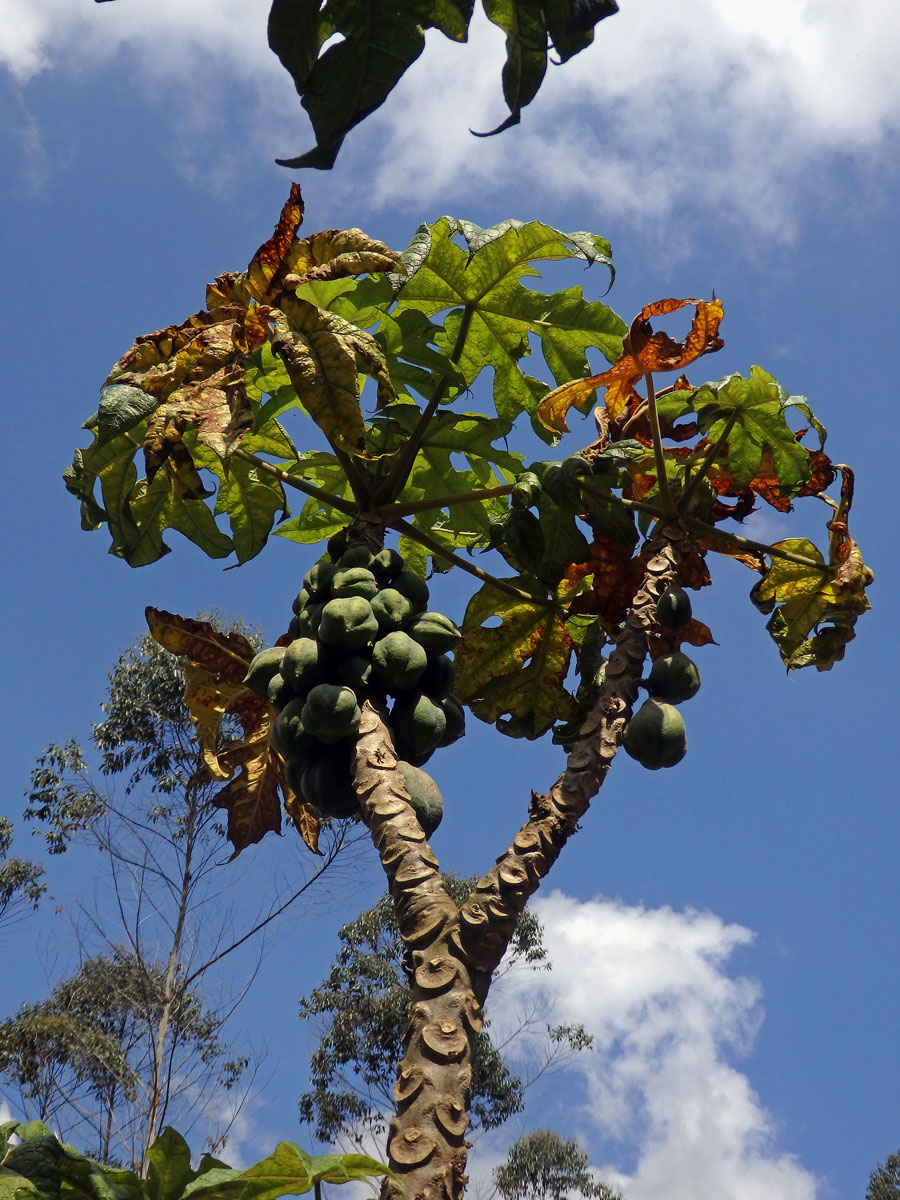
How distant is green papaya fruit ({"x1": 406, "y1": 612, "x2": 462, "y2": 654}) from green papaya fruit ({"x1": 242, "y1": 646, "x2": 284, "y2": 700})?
338mm

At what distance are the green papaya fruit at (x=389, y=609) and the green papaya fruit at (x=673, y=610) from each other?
0.58m

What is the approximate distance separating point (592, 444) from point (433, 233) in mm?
709

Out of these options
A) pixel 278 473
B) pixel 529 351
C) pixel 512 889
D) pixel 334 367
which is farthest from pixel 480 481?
pixel 512 889

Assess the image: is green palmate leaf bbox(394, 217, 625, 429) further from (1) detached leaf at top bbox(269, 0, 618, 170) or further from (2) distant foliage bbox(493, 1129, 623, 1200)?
(2) distant foliage bbox(493, 1129, 623, 1200)

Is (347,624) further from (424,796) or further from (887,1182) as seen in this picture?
(887,1182)

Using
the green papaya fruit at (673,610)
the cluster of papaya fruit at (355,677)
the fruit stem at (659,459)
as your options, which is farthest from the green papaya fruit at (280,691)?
the fruit stem at (659,459)

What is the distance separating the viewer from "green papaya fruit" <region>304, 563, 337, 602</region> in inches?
100

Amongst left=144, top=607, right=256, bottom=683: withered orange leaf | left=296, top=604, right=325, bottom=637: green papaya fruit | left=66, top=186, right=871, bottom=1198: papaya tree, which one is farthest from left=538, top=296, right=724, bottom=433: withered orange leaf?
left=144, top=607, right=256, bottom=683: withered orange leaf

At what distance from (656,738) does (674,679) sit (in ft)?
0.71

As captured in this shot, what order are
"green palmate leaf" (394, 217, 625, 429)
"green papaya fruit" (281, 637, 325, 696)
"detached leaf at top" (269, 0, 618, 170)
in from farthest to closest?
"green palmate leaf" (394, 217, 625, 429), "green papaya fruit" (281, 637, 325, 696), "detached leaf at top" (269, 0, 618, 170)

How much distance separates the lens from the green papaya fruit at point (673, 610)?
8.18 feet

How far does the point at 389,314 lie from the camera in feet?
9.58

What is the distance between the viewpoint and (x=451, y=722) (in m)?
2.59

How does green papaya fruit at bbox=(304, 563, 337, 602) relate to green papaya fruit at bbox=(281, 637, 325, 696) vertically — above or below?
above
